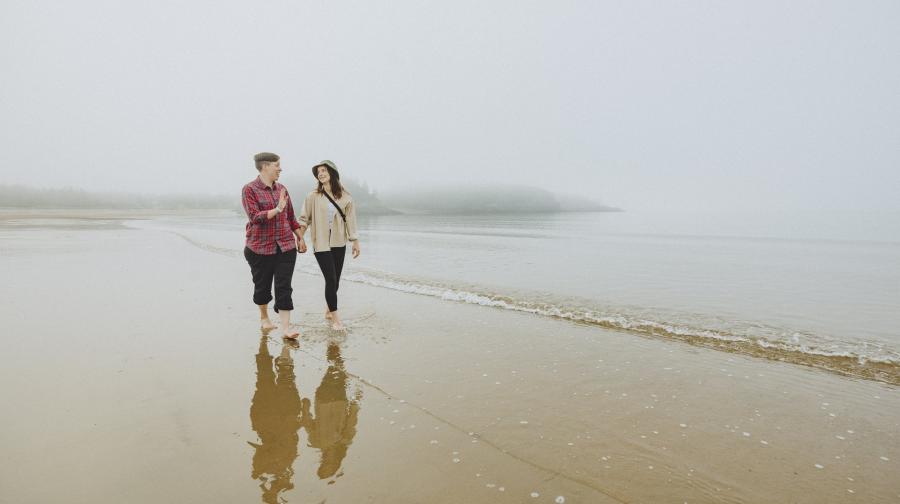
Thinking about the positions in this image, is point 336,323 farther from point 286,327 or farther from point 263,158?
point 263,158

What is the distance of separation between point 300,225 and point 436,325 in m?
2.79

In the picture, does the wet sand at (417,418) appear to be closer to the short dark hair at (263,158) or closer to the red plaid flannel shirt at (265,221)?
the red plaid flannel shirt at (265,221)

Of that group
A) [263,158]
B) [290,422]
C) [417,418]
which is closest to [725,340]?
[417,418]

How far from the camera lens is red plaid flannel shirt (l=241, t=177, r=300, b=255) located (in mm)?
6004

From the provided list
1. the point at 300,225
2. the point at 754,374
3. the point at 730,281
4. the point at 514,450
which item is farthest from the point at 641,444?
the point at 730,281

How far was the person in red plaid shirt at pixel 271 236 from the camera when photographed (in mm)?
6043

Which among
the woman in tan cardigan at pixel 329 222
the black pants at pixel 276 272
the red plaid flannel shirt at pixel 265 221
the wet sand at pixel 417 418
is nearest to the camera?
the wet sand at pixel 417 418

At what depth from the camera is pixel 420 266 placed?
1534cm

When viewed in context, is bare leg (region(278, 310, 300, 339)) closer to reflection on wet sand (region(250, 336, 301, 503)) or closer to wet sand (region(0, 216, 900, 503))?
wet sand (region(0, 216, 900, 503))

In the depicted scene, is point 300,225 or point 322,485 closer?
point 322,485

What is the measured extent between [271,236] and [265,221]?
240 millimetres

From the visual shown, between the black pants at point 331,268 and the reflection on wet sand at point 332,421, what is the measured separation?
2.03 metres

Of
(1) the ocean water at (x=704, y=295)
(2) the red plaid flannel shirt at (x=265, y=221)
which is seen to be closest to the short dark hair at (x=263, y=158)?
(2) the red plaid flannel shirt at (x=265, y=221)

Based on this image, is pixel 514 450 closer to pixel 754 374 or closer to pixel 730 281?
pixel 754 374
